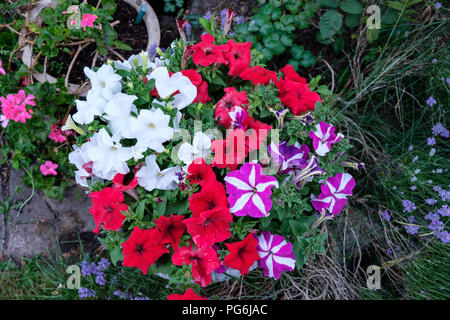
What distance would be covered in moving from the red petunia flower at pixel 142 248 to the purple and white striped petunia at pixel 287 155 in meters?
0.46

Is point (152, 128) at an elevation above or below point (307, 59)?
below

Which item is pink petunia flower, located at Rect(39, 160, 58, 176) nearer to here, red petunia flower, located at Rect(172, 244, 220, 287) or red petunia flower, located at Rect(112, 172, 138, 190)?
red petunia flower, located at Rect(112, 172, 138, 190)

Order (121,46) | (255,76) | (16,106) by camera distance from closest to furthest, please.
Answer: (255,76) → (16,106) → (121,46)

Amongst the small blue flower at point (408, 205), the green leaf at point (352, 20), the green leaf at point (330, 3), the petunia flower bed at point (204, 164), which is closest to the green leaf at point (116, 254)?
the petunia flower bed at point (204, 164)

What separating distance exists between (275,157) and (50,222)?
162cm

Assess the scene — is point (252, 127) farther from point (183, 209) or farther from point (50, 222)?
point (50, 222)

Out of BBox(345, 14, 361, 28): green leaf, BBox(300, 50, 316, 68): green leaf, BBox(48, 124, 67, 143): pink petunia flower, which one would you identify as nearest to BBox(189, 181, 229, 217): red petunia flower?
BBox(48, 124, 67, 143): pink petunia flower

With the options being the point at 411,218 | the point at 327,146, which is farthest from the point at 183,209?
the point at 411,218

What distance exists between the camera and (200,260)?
1.25m

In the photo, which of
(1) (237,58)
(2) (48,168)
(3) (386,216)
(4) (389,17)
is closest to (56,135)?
(2) (48,168)

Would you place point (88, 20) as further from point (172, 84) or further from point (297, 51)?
→ point (297, 51)

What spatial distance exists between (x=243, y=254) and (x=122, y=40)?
1.43 metres

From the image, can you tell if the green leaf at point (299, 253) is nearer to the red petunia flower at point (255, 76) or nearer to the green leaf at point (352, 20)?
the red petunia flower at point (255, 76)
